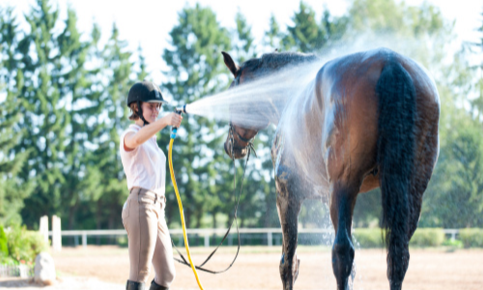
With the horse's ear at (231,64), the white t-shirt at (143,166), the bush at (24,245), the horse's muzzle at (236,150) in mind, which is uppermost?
the horse's ear at (231,64)

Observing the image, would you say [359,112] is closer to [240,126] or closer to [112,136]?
[240,126]

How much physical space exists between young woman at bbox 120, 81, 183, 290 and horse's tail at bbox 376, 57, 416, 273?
129cm

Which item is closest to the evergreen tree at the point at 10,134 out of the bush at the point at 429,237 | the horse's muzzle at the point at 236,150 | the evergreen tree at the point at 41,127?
the evergreen tree at the point at 41,127

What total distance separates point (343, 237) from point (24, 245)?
28.8ft

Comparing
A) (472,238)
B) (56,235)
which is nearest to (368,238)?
(472,238)

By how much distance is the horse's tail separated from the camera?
8.73ft

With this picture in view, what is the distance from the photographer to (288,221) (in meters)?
3.77

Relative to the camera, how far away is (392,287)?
2.77m

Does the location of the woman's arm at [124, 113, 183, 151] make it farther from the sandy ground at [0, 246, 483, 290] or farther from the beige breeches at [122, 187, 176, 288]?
the sandy ground at [0, 246, 483, 290]

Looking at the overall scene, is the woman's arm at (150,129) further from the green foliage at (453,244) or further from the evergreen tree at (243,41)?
the evergreen tree at (243,41)

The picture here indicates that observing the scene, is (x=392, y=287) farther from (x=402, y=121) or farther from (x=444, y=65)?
(x=444, y=65)

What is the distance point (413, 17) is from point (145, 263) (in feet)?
82.2

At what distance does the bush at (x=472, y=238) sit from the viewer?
56.7 feet

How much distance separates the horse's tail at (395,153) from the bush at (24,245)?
8.66 metres
